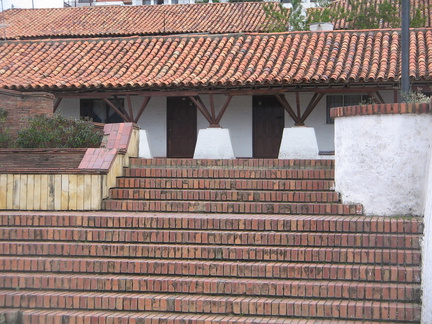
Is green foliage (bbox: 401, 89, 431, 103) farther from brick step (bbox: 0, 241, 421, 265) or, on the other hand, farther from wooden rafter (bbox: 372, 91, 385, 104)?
wooden rafter (bbox: 372, 91, 385, 104)

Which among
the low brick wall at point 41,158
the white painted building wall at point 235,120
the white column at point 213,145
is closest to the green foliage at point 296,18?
the white painted building wall at point 235,120

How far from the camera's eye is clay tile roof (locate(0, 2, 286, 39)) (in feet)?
95.7

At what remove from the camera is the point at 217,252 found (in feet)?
26.9

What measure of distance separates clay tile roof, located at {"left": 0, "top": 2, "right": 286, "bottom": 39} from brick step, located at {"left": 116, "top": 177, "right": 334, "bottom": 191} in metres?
18.7

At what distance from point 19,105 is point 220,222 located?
5.55 meters

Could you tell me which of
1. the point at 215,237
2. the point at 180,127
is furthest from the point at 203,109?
the point at 215,237

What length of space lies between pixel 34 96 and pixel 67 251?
15.7 ft

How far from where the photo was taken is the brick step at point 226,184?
385 inches

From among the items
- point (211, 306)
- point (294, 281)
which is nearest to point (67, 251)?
point (211, 306)

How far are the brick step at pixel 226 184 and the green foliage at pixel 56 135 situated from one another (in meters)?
1.76

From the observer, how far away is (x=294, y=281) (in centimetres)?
774

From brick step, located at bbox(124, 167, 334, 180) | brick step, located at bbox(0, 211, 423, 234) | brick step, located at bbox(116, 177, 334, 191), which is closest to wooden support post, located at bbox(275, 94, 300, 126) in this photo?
brick step, located at bbox(124, 167, 334, 180)

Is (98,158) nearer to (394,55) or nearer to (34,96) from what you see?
(34,96)

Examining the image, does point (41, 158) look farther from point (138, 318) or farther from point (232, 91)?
point (232, 91)
